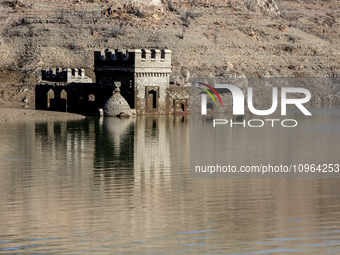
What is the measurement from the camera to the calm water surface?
13430 mm

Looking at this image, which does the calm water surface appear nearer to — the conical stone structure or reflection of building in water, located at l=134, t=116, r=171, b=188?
reflection of building in water, located at l=134, t=116, r=171, b=188

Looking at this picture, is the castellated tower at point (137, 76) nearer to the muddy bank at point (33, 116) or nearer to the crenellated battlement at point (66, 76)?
the muddy bank at point (33, 116)

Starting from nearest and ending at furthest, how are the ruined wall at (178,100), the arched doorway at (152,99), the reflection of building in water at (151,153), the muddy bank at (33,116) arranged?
the reflection of building in water at (151,153), the muddy bank at (33,116), the arched doorway at (152,99), the ruined wall at (178,100)

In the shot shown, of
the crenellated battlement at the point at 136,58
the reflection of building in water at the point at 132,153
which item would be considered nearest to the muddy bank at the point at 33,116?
the reflection of building in water at the point at 132,153

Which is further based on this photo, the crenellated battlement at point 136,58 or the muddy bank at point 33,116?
the crenellated battlement at point 136,58

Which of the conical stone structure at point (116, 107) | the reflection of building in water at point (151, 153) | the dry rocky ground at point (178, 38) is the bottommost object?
the reflection of building in water at point (151, 153)

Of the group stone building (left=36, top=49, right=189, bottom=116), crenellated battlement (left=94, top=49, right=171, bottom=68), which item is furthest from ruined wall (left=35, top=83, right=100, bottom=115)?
crenellated battlement (left=94, top=49, right=171, bottom=68)

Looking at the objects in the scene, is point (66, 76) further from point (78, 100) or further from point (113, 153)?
point (113, 153)

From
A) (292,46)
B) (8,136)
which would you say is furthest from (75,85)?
(292,46)

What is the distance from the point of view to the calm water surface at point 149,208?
13430mm

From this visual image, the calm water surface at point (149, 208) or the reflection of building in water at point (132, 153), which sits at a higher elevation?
the reflection of building in water at point (132, 153)

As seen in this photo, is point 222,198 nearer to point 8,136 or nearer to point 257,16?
point 8,136

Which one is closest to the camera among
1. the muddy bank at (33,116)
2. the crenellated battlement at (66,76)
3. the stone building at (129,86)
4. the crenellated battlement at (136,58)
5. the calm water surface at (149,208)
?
the calm water surface at (149,208)

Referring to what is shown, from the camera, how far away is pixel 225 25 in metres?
90.4
